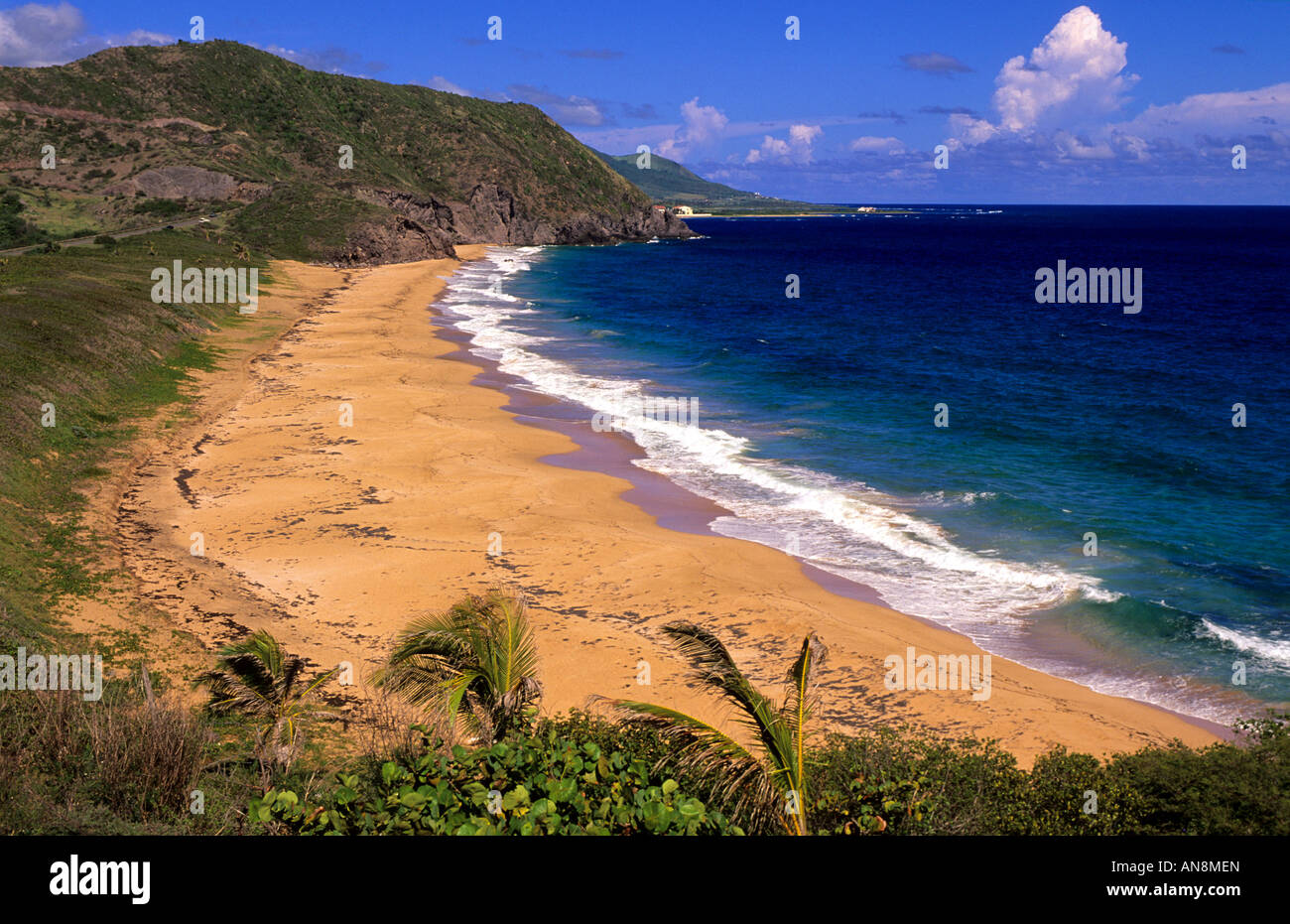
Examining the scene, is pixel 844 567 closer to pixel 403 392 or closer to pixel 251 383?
pixel 403 392

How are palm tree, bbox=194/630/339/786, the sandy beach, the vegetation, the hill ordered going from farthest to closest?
the hill → the vegetation → the sandy beach → palm tree, bbox=194/630/339/786

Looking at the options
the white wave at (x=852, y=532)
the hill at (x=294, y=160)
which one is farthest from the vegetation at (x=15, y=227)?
the white wave at (x=852, y=532)

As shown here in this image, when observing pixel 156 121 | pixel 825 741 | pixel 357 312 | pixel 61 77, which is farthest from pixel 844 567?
pixel 61 77

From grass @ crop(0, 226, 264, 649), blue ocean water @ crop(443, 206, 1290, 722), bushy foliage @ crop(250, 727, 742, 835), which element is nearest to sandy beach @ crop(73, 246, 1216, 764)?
grass @ crop(0, 226, 264, 649)

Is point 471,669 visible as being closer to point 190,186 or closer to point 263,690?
point 263,690

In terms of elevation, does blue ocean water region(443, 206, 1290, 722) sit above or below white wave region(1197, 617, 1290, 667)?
above

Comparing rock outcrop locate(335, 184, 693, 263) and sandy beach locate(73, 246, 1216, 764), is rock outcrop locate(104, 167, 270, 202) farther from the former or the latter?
sandy beach locate(73, 246, 1216, 764)

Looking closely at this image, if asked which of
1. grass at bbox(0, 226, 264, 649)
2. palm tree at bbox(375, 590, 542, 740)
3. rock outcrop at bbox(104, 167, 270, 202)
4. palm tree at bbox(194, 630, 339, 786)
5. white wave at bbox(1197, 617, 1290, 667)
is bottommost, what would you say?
white wave at bbox(1197, 617, 1290, 667)

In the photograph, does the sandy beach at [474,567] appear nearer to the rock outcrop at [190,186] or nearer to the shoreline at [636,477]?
the shoreline at [636,477]
